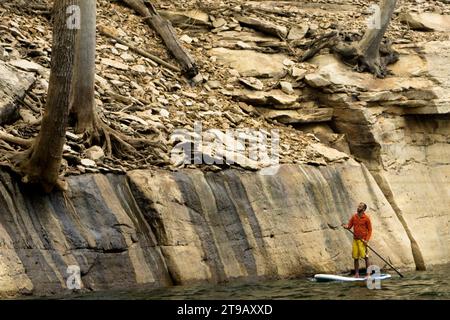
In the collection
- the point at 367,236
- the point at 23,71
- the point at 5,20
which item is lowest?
the point at 367,236

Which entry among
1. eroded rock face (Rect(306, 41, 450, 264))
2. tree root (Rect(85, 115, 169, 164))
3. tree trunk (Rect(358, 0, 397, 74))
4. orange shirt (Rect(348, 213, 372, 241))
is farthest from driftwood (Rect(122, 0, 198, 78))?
orange shirt (Rect(348, 213, 372, 241))

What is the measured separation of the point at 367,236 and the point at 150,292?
183 inches

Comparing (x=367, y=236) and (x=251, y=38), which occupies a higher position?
(x=251, y=38)

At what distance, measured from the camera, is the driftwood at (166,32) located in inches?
802

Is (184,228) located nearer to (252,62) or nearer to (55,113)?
(55,113)

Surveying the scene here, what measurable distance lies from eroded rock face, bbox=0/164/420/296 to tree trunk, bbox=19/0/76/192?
35 cm

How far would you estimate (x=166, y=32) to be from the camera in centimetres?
2119

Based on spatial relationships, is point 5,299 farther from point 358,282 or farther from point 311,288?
point 358,282

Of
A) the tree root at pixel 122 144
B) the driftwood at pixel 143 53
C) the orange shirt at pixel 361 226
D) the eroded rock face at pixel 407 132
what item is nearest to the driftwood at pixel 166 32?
the driftwood at pixel 143 53

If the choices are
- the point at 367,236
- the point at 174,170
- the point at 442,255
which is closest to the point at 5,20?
the point at 174,170

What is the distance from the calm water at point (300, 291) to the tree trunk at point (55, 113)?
1.89 m

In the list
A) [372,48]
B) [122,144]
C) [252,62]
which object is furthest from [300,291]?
[372,48]

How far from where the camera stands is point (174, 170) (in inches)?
626

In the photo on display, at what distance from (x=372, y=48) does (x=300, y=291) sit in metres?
8.55
